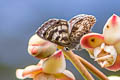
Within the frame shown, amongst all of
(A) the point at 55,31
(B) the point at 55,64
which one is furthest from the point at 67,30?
(B) the point at 55,64

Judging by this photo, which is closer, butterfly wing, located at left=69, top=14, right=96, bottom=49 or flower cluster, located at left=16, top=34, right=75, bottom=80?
butterfly wing, located at left=69, top=14, right=96, bottom=49

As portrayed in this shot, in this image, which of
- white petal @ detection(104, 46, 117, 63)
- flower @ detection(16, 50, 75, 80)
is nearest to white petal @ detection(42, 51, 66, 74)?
flower @ detection(16, 50, 75, 80)

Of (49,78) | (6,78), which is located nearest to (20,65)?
(6,78)

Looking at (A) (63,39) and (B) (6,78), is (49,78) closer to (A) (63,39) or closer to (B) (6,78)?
(A) (63,39)

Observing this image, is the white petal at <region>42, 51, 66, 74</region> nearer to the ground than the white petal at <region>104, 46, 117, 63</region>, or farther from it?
farther from it

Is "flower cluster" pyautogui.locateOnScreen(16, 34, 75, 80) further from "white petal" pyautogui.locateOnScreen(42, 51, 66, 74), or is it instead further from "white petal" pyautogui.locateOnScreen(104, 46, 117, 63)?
"white petal" pyautogui.locateOnScreen(104, 46, 117, 63)
